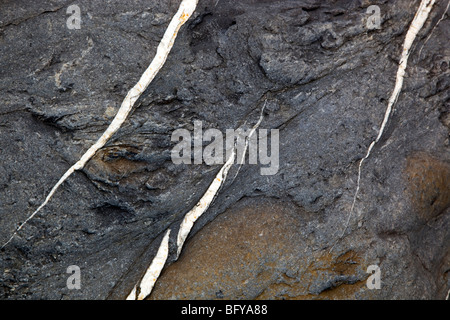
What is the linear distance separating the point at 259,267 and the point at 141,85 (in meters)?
2.05

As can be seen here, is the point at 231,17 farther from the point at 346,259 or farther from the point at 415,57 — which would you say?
the point at 346,259

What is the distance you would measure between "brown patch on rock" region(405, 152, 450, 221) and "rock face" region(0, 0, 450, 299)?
16mm

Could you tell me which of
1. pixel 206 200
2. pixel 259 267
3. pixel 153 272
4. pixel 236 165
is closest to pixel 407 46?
pixel 236 165

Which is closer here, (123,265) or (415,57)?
(123,265)

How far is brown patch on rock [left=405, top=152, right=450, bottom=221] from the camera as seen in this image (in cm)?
443

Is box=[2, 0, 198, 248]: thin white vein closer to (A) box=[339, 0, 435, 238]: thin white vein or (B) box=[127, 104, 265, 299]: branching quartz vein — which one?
(B) box=[127, 104, 265, 299]: branching quartz vein

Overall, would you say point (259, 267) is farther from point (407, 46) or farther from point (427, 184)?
point (407, 46)

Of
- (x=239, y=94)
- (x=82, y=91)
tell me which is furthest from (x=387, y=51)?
(x=82, y=91)

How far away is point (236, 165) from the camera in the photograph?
4457 mm

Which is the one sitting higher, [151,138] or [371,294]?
[151,138]

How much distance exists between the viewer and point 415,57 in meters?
4.61

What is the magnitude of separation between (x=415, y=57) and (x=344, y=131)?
43.0 inches

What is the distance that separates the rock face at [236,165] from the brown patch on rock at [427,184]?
16 mm
